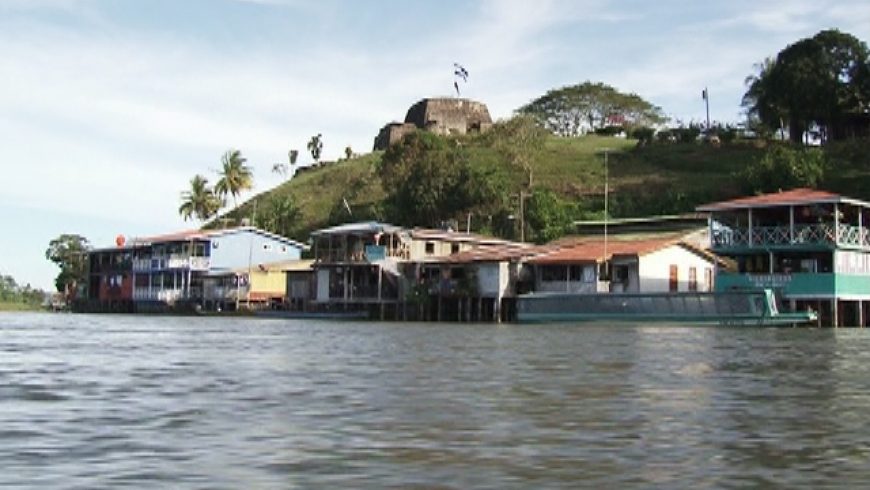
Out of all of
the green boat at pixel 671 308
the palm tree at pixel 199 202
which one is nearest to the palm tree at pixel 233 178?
the palm tree at pixel 199 202

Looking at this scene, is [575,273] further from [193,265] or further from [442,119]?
[442,119]

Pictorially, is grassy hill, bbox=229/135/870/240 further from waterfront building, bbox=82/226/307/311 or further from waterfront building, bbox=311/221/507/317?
waterfront building, bbox=311/221/507/317

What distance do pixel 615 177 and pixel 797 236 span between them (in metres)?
43.6

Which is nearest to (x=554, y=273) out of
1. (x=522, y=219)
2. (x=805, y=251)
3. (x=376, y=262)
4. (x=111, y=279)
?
(x=376, y=262)

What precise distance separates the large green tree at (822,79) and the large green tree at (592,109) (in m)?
38.0

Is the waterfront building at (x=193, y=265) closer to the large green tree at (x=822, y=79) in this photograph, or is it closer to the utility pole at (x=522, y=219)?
the utility pole at (x=522, y=219)

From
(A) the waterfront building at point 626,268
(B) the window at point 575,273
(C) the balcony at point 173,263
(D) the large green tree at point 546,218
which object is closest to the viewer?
(A) the waterfront building at point 626,268

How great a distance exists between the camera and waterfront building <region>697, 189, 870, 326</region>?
149ft

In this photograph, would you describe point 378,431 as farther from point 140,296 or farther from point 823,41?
point 823,41

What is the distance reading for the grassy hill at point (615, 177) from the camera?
7694cm

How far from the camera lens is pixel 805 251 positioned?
155ft

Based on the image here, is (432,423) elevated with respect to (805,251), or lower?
lower

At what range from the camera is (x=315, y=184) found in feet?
381

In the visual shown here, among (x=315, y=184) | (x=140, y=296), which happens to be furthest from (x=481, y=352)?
(x=315, y=184)
